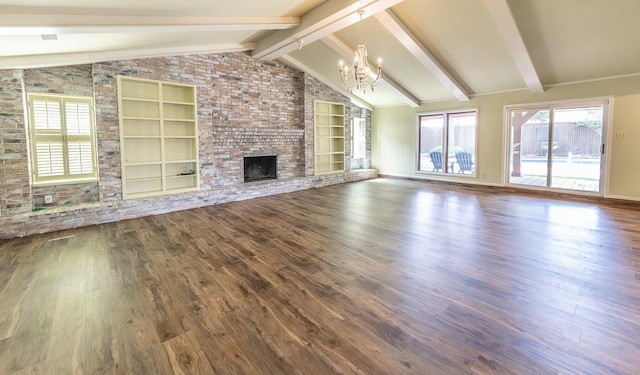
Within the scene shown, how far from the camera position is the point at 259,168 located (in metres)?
7.82

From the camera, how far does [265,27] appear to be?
16.6 ft

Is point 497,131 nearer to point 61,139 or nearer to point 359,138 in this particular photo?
point 359,138

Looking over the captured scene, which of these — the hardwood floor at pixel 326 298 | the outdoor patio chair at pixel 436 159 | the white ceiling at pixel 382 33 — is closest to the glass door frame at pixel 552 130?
the white ceiling at pixel 382 33

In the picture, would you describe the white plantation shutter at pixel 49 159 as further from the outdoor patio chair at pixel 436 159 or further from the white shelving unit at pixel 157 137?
the outdoor patio chair at pixel 436 159

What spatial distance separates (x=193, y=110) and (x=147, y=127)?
933 mm

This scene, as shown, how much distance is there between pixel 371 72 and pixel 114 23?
4.76 meters

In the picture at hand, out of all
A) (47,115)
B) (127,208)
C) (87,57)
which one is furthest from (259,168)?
(47,115)

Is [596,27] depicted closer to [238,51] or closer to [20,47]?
[238,51]

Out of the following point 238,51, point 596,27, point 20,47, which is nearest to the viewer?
point 20,47

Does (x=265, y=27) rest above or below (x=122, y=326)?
above

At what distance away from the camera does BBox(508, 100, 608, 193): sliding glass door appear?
6.32 m

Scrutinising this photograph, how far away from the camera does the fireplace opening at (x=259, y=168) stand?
7531 mm

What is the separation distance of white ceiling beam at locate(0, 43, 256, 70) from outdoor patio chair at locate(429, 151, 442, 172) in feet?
21.2

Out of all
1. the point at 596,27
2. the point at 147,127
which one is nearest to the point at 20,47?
the point at 147,127
